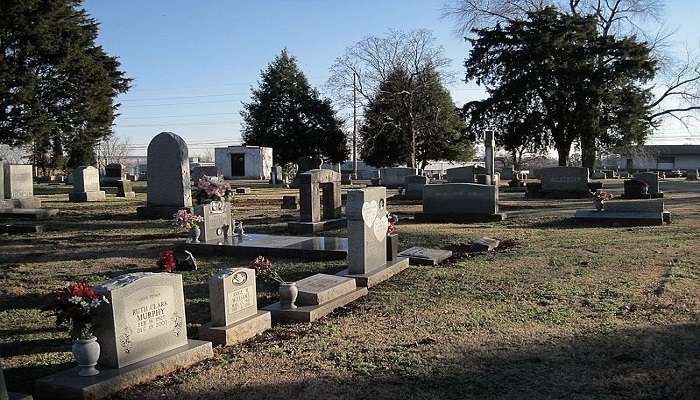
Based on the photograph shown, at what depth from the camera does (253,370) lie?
5148 millimetres

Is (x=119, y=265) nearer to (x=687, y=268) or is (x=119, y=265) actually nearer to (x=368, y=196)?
(x=368, y=196)

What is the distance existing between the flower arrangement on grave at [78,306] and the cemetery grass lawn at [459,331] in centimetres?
59

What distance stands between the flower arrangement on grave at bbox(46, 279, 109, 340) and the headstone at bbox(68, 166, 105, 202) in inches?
896

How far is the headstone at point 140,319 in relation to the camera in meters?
4.88

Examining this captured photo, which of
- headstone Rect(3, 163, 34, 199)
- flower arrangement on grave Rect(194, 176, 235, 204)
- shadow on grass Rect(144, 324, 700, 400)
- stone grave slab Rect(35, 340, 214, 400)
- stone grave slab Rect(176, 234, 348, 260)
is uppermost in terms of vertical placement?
headstone Rect(3, 163, 34, 199)

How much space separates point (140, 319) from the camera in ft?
16.7

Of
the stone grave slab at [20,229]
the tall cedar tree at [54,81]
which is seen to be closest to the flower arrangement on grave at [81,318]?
the stone grave slab at [20,229]

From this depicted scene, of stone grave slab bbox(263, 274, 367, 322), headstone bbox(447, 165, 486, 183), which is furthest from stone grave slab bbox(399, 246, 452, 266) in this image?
headstone bbox(447, 165, 486, 183)

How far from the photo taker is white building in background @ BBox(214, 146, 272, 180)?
176 ft

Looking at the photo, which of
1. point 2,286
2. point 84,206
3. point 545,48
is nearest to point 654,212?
point 2,286

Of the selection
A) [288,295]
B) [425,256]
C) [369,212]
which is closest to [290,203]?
[425,256]

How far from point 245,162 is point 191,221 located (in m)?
42.4

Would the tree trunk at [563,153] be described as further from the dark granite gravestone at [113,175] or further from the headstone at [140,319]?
the headstone at [140,319]

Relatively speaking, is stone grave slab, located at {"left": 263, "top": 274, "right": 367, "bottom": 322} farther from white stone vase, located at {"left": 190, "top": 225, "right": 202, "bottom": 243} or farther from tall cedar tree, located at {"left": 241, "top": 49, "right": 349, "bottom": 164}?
tall cedar tree, located at {"left": 241, "top": 49, "right": 349, "bottom": 164}
